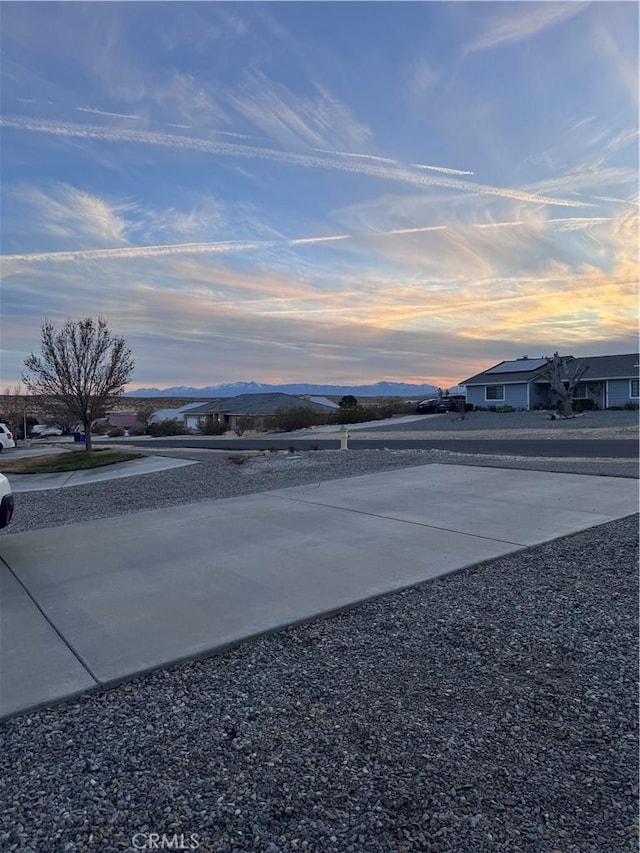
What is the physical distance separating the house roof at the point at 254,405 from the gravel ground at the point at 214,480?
54064mm

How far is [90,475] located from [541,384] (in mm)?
41661

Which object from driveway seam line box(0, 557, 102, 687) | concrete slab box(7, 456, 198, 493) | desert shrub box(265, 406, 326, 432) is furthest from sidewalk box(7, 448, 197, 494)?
desert shrub box(265, 406, 326, 432)

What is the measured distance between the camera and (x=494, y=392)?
5203 cm

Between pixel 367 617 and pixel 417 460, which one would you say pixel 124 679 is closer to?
pixel 367 617

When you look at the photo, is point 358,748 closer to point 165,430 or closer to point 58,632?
point 58,632

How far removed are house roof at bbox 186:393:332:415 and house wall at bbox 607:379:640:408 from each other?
3194cm

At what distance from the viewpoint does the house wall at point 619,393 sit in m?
45.8

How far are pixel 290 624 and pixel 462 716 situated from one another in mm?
1555

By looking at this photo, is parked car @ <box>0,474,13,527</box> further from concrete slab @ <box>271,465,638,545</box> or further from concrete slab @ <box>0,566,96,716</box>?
concrete slab @ <box>271,465,638,545</box>

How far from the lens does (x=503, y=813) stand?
248cm

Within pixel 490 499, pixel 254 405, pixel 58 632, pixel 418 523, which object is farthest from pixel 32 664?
pixel 254 405

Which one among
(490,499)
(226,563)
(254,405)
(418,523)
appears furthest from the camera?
(254,405)

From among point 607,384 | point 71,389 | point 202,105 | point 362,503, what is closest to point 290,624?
point 362,503

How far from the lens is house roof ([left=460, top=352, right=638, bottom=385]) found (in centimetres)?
4616
